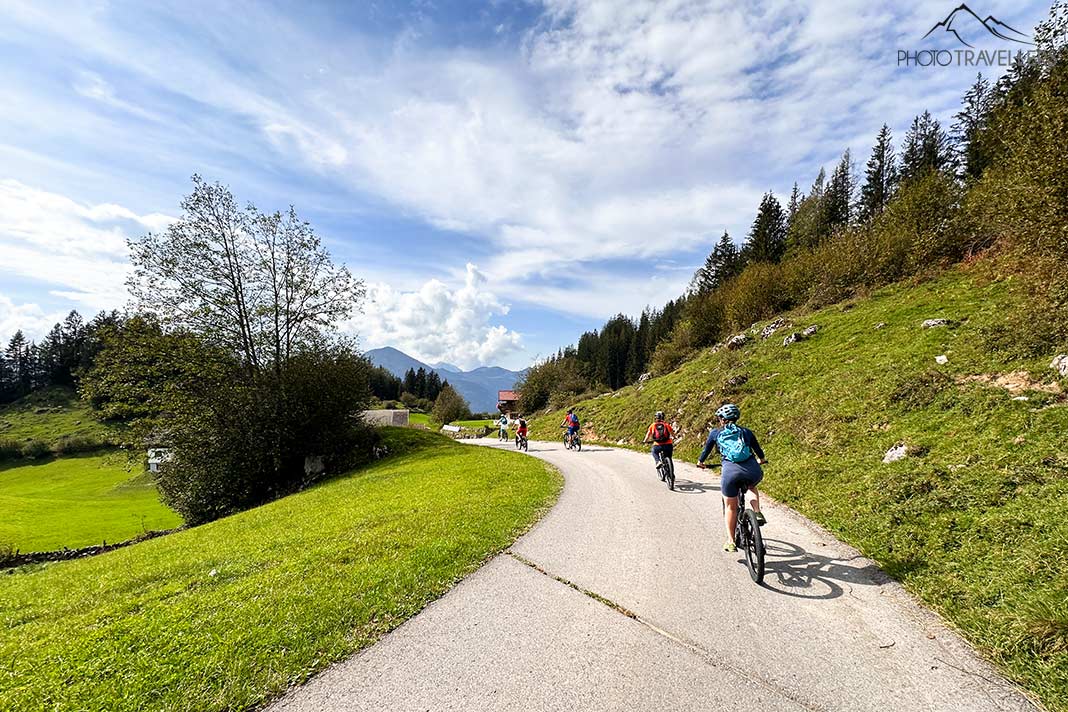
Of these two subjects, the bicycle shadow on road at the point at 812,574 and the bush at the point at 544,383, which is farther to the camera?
the bush at the point at 544,383

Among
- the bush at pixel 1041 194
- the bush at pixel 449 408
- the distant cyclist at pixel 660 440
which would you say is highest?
the bush at pixel 1041 194

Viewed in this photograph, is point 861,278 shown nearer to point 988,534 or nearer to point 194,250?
point 988,534

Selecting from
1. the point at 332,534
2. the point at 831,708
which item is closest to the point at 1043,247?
the point at 831,708

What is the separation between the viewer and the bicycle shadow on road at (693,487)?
12367 mm

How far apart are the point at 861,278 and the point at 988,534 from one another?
30211 mm

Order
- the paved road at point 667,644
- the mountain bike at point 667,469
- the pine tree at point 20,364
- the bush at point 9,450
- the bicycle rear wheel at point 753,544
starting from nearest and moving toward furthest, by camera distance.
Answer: the paved road at point 667,644, the bicycle rear wheel at point 753,544, the mountain bike at point 667,469, the bush at point 9,450, the pine tree at point 20,364

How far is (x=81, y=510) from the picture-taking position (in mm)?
28297

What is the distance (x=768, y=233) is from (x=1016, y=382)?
50398 millimetres

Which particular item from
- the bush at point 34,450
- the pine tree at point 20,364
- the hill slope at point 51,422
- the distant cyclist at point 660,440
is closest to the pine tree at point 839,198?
the distant cyclist at point 660,440

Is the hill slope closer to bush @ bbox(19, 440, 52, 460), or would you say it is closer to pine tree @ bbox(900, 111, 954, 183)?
bush @ bbox(19, 440, 52, 460)

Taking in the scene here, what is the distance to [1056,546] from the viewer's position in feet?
17.8

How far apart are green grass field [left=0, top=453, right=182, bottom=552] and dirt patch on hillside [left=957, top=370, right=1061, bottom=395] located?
34663mm

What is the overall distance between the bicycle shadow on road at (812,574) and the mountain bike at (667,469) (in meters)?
5.20

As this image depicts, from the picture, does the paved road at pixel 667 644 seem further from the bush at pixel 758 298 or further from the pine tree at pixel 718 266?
the pine tree at pixel 718 266
